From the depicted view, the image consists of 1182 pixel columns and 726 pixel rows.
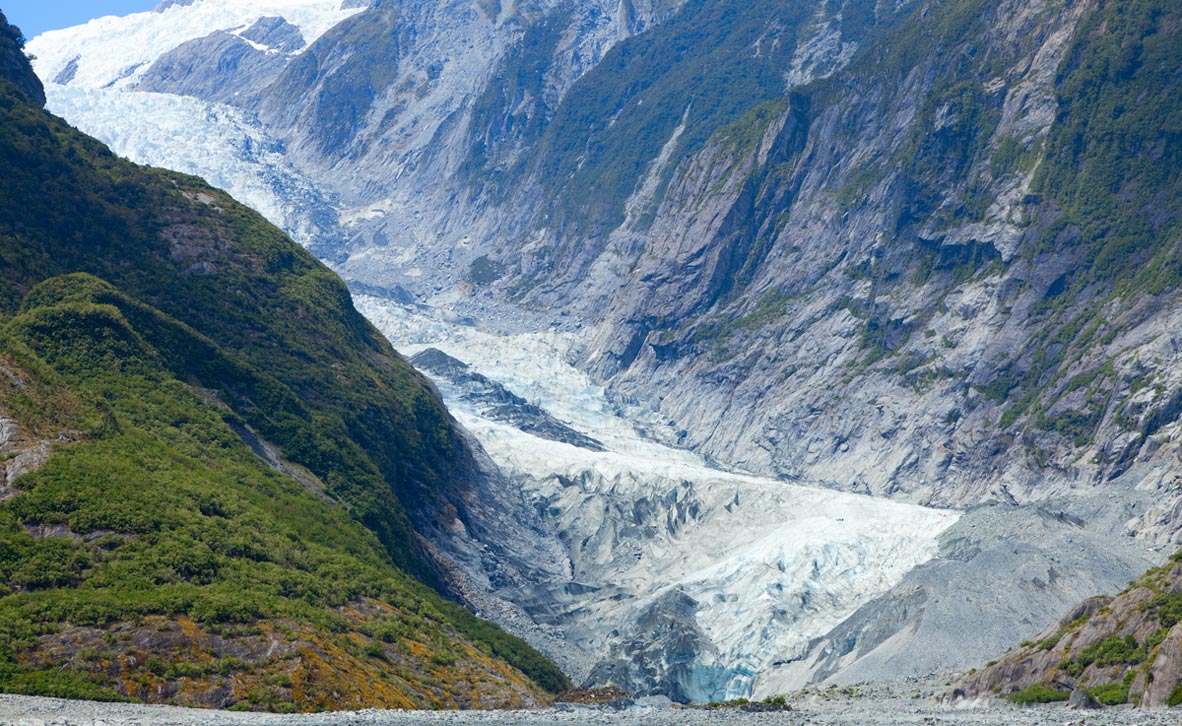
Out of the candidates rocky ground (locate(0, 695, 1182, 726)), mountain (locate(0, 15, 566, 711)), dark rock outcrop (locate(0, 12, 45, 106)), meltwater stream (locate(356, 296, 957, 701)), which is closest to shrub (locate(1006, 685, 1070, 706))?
rocky ground (locate(0, 695, 1182, 726))

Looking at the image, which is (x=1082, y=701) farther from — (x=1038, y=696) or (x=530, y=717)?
(x=530, y=717)

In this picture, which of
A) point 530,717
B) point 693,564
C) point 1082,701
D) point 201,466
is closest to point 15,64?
point 201,466

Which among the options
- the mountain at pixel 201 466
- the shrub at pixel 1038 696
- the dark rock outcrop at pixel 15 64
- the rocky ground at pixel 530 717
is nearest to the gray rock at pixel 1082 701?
the rocky ground at pixel 530 717

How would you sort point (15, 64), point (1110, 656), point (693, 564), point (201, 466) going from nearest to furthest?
1. point (1110, 656)
2. point (201, 466)
3. point (15, 64)
4. point (693, 564)

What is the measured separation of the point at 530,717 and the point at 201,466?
48.6 m

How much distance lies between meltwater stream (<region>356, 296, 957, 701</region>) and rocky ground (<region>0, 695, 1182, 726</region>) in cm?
7235

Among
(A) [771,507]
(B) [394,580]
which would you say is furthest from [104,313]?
(A) [771,507]

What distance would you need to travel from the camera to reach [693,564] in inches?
6476

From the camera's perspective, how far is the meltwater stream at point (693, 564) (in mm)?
135625

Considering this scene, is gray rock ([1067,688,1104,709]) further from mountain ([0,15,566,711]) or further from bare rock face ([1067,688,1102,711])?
mountain ([0,15,566,711])

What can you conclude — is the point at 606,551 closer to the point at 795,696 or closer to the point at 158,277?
the point at 158,277

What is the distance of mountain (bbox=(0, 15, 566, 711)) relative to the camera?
62.8 meters

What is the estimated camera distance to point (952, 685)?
79.8 metres

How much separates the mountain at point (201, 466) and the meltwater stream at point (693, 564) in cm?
1694
